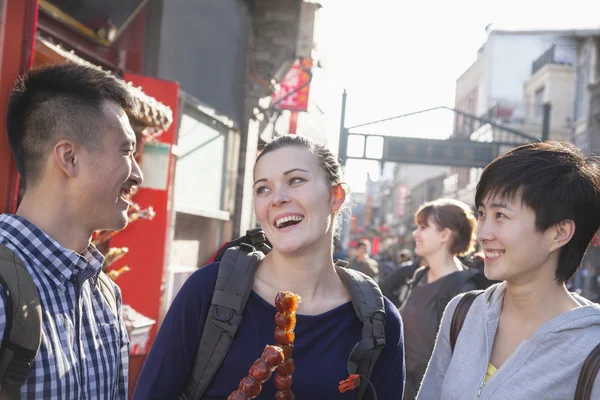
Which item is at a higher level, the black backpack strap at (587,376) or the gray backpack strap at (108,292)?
the gray backpack strap at (108,292)

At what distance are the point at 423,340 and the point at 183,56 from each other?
15.6 ft

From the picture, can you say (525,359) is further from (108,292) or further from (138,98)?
(138,98)

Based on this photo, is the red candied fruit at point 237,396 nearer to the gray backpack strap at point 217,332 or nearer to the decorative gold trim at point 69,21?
the gray backpack strap at point 217,332

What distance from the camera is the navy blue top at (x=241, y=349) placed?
9.02ft

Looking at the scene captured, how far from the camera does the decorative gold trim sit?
19.8 feet

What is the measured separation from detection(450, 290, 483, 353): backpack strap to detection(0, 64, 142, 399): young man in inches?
54.8

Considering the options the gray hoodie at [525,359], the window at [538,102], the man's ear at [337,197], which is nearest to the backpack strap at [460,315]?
the gray hoodie at [525,359]

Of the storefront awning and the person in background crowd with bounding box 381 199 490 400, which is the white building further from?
the storefront awning

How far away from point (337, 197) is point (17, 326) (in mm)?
1468

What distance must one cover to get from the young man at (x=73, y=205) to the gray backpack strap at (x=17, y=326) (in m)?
0.13

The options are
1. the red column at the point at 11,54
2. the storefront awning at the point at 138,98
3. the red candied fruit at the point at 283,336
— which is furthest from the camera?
the storefront awning at the point at 138,98

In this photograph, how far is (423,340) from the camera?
552 cm

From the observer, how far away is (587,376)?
8.89 ft

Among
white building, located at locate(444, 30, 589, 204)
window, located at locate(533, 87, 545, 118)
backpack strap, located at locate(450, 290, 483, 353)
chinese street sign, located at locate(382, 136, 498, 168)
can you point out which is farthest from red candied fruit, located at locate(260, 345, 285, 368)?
window, located at locate(533, 87, 545, 118)
